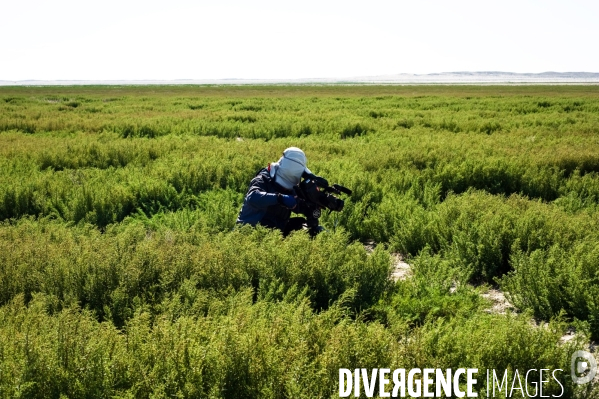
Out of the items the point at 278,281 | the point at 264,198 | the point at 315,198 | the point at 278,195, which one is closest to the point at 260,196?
the point at 264,198

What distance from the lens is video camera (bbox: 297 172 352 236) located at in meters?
5.26

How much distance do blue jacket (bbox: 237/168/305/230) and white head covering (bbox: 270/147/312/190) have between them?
0.08m

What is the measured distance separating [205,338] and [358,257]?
211cm

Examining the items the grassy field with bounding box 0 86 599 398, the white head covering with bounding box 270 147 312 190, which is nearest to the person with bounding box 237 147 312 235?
the white head covering with bounding box 270 147 312 190

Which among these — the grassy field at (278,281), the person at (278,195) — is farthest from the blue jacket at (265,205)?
the grassy field at (278,281)

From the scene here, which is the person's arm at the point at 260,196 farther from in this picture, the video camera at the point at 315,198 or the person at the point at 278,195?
the video camera at the point at 315,198

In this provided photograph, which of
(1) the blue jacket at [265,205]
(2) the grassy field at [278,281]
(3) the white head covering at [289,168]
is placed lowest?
(2) the grassy field at [278,281]

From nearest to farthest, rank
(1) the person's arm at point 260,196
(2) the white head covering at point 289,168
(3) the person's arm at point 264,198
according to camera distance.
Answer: (3) the person's arm at point 264,198, (1) the person's arm at point 260,196, (2) the white head covering at point 289,168

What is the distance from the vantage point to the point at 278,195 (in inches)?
206

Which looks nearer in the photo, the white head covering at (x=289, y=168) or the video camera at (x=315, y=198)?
the video camera at (x=315, y=198)

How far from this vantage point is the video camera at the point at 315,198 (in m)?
5.26

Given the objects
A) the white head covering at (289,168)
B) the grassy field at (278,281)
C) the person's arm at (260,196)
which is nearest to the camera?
the grassy field at (278,281)

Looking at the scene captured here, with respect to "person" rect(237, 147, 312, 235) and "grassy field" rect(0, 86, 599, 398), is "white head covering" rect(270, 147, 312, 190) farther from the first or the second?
"grassy field" rect(0, 86, 599, 398)

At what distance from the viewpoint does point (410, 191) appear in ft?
26.7
